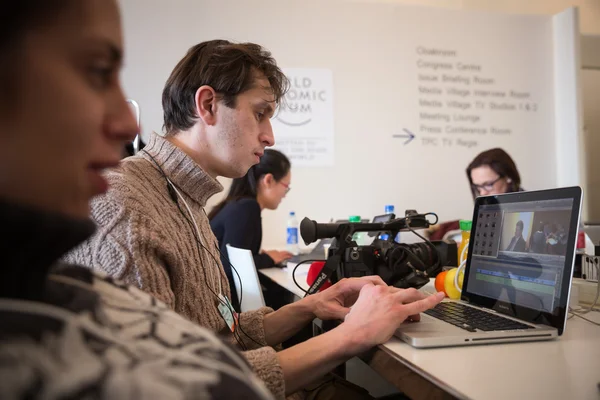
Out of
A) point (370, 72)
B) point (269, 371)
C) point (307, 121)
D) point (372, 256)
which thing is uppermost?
point (370, 72)

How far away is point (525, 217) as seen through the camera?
99cm

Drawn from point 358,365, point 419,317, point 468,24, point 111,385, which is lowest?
point 358,365

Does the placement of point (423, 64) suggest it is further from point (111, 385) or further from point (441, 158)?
point (111, 385)

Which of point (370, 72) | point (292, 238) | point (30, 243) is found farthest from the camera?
point (370, 72)

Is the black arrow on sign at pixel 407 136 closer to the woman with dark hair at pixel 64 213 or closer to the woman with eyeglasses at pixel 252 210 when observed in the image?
the woman with eyeglasses at pixel 252 210

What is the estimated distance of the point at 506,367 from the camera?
686 mm

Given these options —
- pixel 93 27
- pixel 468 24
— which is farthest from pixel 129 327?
pixel 468 24

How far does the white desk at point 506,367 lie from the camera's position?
60 centimetres

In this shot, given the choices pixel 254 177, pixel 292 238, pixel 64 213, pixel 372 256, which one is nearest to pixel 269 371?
pixel 64 213

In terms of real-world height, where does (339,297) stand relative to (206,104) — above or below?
below

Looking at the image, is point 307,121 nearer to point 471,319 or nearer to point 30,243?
point 471,319

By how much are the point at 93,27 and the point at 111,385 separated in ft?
0.86

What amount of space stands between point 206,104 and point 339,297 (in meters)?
0.53

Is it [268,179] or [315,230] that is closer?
[315,230]
